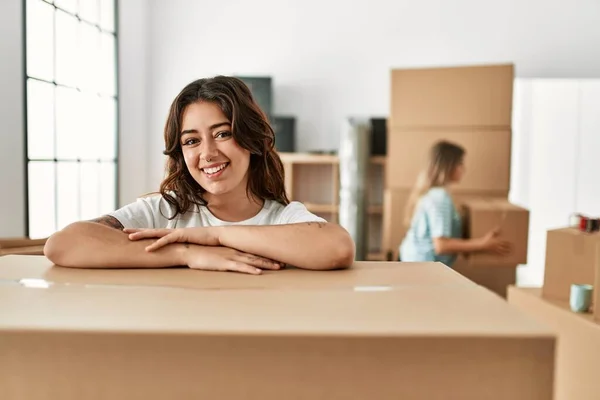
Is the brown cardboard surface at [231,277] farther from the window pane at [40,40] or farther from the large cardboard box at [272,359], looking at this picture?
the window pane at [40,40]

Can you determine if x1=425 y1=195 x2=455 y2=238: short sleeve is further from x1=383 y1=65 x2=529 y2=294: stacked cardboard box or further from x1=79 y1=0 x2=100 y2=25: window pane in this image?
x1=79 y1=0 x2=100 y2=25: window pane

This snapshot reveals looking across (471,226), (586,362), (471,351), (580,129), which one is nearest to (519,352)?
(471,351)

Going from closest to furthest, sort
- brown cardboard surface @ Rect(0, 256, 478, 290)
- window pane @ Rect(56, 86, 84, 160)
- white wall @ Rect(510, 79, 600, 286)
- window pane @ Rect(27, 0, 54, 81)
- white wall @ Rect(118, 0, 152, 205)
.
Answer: brown cardboard surface @ Rect(0, 256, 478, 290)
window pane @ Rect(27, 0, 54, 81)
window pane @ Rect(56, 86, 84, 160)
white wall @ Rect(510, 79, 600, 286)
white wall @ Rect(118, 0, 152, 205)

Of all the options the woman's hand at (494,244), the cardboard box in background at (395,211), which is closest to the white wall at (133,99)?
the cardboard box in background at (395,211)

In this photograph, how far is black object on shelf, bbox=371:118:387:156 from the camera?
12.5 ft

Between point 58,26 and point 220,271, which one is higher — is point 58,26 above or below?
above

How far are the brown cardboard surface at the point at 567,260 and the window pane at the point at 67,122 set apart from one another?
2.28m

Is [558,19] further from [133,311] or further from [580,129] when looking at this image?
[133,311]

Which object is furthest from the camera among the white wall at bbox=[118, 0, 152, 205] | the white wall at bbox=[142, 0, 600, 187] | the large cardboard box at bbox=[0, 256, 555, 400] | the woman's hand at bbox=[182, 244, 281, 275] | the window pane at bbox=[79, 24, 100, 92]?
the white wall at bbox=[142, 0, 600, 187]

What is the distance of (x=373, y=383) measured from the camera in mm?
533

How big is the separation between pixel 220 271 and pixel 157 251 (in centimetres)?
11

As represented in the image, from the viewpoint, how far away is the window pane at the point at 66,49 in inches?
118

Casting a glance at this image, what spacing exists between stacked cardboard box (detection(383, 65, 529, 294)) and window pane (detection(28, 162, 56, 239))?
1.70 metres

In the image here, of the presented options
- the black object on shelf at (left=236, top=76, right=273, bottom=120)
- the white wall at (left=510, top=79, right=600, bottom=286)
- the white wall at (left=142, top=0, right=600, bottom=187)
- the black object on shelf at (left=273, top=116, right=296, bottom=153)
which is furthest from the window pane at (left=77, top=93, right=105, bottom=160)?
the white wall at (left=510, top=79, right=600, bottom=286)
